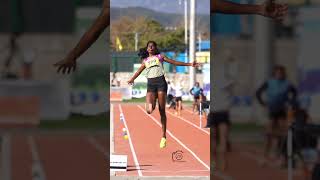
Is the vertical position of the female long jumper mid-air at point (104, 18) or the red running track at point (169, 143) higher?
the female long jumper mid-air at point (104, 18)

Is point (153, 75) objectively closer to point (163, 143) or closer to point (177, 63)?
point (177, 63)

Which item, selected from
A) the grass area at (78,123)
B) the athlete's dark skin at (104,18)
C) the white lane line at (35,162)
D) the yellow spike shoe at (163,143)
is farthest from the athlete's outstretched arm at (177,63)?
the white lane line at (35,162)

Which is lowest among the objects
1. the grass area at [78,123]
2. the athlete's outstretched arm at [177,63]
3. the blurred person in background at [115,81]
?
the grass area at [78,123]

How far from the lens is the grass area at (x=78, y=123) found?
2576mm

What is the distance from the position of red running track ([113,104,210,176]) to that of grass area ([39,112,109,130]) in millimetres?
684

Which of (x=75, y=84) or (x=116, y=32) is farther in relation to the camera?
(x=116, y=32)

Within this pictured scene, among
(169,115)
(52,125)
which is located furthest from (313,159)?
→ (52,125)

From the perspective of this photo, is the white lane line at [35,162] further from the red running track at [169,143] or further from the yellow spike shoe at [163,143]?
the yellow spike shoe at [163,143]

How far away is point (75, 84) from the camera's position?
8.68 feet

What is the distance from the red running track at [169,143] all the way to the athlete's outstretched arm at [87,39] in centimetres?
73

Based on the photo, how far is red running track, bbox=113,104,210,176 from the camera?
11.0 ft

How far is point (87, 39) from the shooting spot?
2.67m

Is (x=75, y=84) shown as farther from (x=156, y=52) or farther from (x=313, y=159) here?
(x=313, y=159)

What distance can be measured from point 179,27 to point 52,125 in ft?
3.66
